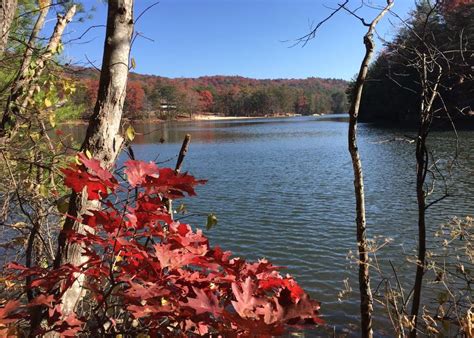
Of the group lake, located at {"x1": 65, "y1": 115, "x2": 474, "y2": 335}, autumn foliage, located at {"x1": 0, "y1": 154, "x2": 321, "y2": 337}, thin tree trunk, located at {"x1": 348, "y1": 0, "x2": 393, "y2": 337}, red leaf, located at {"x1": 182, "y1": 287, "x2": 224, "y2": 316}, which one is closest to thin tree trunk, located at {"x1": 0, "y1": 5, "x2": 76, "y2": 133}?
lake, located at {"x1": 65, "y1": 115, "x2": 474, "y2": 335}

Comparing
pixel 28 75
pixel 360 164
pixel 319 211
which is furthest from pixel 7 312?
pixel 319 211

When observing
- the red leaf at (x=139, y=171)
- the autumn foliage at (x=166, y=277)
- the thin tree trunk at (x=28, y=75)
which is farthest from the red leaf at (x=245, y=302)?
the thin tree trunk at (x=28, y=75)

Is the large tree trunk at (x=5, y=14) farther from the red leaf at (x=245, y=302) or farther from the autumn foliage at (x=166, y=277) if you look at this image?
the red leaf at (x=245, y=302)

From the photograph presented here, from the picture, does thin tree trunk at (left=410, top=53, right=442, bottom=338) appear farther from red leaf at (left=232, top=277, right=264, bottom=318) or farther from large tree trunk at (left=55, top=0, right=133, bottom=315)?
large tree trunk at (left=55, top=0, right=133, bottom=315)

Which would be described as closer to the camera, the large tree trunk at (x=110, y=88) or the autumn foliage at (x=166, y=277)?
the autumn foliage at (x=166, y=277)

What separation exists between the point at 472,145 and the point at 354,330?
22.9 m

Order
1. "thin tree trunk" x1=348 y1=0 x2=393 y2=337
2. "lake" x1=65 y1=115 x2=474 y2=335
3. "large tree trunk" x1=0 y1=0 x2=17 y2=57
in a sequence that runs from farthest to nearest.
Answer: "lake" x1=65 y1=115 x2=474 y2=335
"large tree trunk" x1=0 y1=0 x2=17 y2=57
"thin tree trunk" x1=348 y1=0 x2=393 y2=337

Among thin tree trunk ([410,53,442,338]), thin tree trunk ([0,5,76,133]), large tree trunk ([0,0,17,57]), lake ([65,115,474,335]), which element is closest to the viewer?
thin tree trunk ([410,53,442,338])

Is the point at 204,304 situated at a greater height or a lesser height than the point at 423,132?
lesser

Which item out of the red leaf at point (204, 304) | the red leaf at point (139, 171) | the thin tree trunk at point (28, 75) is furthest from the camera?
the thin tree trunk at point (28, 75)

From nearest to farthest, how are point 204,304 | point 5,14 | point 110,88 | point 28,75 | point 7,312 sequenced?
point 204,304
point 7,312
point 110,88
point 5,14
point 28,75

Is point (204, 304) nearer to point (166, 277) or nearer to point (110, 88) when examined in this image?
point (166, 277)

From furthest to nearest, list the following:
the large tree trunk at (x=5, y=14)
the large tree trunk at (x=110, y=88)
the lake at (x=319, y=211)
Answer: the lake at (x=319, y=211) < the large tree trunk at (x=5, y=14) < the large tree trunk at (x=110, y=88)

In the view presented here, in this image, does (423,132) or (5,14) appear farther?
(5,14)
